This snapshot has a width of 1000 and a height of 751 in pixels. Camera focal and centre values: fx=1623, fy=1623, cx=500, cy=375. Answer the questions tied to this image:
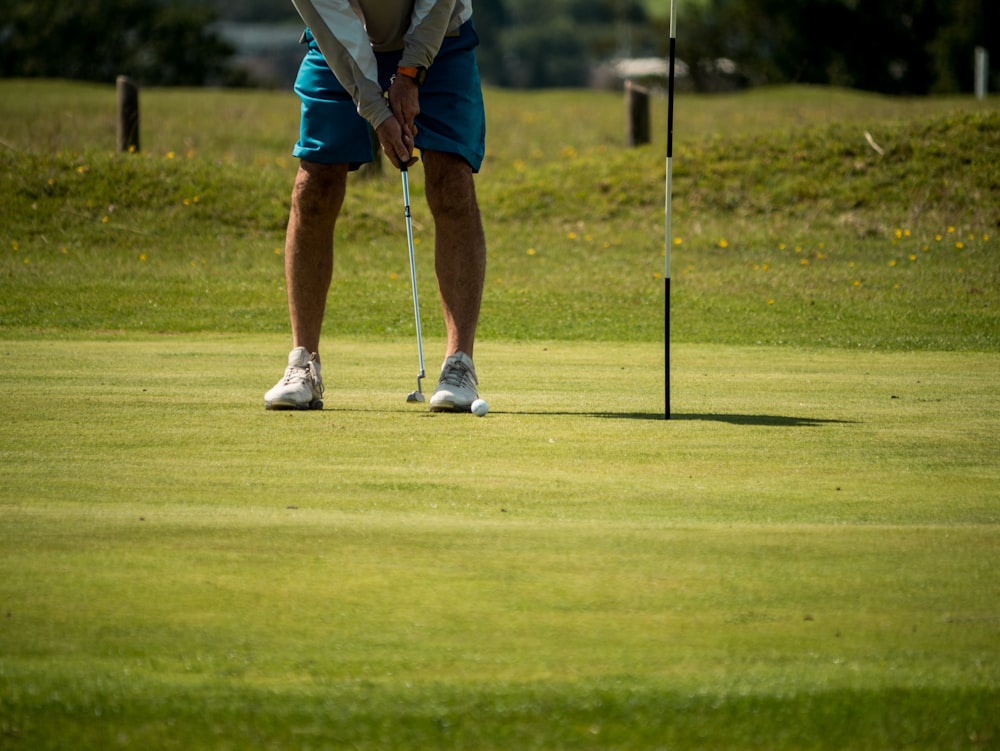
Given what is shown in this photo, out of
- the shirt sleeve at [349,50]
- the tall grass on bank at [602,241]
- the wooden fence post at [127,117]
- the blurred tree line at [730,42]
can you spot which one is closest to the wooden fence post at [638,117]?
the tall grass on bank at [602,241]

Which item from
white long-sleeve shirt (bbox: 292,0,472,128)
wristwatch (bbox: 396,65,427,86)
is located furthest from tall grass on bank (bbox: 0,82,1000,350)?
white long-sleeve shirt (bbox: 292,0,472,128)

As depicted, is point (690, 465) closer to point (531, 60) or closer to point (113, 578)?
point (113, 578)

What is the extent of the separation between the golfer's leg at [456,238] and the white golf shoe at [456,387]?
270mm

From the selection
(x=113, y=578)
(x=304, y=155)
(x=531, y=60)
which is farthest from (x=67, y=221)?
(x=531, y=60)

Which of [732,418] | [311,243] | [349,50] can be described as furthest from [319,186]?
[732,418]

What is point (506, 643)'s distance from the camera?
2488 millimetres

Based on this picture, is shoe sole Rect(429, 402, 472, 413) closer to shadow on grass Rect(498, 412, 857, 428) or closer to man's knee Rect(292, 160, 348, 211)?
shadow on grass Rect(498, 412, 857, 428)

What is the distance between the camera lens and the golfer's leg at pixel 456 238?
18.3ft

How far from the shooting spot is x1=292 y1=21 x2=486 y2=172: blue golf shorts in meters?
5.49

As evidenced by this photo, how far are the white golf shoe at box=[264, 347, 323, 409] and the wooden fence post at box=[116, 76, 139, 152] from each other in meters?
11.3

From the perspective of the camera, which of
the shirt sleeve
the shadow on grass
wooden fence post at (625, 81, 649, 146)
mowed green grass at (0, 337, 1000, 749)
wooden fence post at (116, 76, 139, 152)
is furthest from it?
wooden fence post at (625, 81, 649, 146)

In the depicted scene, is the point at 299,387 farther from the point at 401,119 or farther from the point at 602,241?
the point at 602,241

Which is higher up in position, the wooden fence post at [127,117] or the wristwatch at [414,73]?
the wooden fence post at [127,117]

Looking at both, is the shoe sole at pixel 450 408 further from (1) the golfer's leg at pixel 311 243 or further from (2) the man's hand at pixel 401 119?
(2) the man's hand at pixel 401 119
